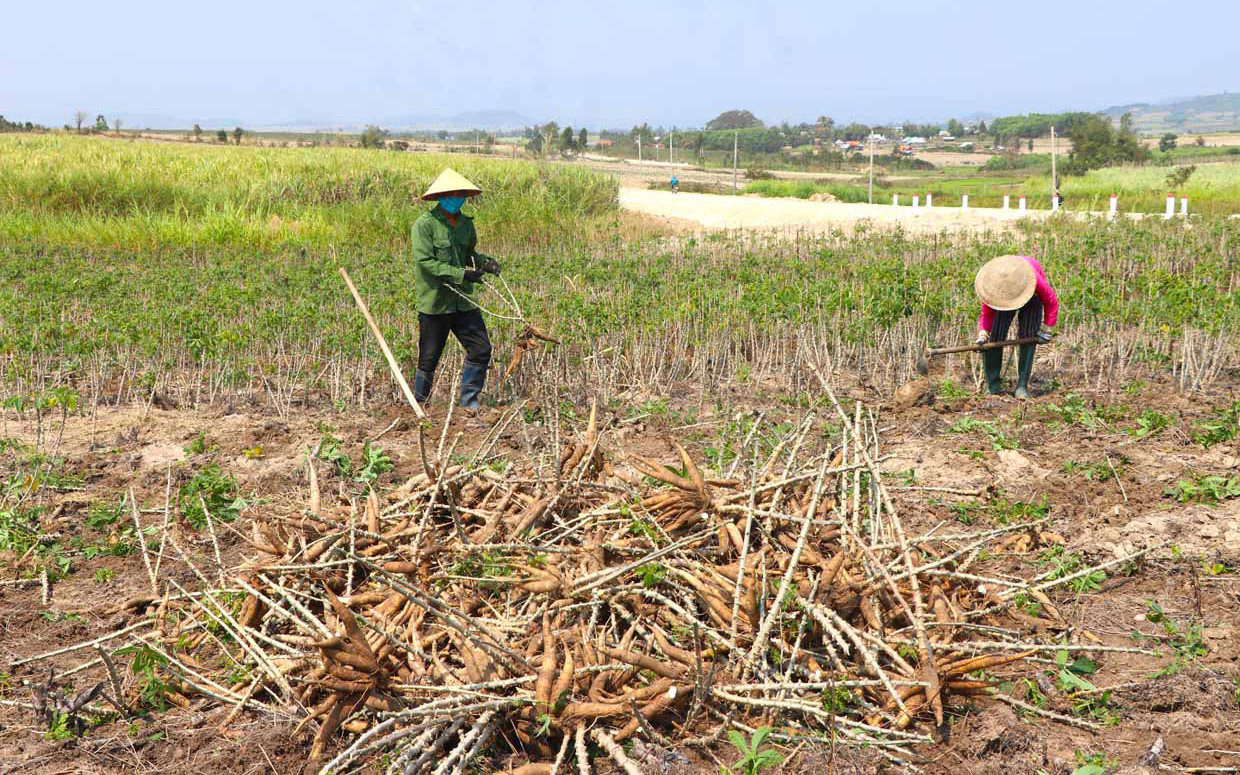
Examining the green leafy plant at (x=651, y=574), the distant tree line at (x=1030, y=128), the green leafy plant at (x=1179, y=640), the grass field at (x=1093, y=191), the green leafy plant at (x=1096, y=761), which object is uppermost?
the distant tree line at (x=1030, y=128)

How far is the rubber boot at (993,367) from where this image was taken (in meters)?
6.83

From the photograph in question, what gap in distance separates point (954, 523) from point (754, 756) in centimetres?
245

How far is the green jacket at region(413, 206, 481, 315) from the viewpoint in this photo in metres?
6.44

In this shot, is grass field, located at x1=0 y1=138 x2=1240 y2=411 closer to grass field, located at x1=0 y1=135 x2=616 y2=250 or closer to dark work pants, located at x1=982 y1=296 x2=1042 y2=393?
grass field, located at x1=0 y1=135 x2=616 y2=250

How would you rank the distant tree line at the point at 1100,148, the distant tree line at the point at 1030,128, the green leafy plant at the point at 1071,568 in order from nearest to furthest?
the green leafy plant at the point at 1071,568, the distant tree line at the point at 1100,148, the distant tree line at the point at 1030,128

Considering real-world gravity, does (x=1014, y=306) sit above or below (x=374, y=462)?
above

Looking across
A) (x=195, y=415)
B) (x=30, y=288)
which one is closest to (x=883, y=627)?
(x=195, y=415)

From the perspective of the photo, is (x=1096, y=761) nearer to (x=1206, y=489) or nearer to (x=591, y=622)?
(x=591, y=622)

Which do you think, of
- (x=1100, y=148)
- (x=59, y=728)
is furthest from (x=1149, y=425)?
(x=1100, y=148)

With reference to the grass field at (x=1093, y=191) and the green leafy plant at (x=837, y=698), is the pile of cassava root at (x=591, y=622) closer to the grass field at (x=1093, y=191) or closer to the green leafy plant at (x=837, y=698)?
the green leafy plant at (x=837, y=698)

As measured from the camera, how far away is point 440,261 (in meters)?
6.50

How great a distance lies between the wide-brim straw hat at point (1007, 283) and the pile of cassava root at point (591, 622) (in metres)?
2.83

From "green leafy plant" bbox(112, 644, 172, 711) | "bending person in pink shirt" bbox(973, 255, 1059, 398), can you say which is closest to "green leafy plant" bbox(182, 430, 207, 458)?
"green leafy plant" bbox(112, 644, 172, 711)

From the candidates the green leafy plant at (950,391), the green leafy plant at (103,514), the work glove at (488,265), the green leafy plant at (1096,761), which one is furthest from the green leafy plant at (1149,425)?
the green leafy plant at (103,514)
